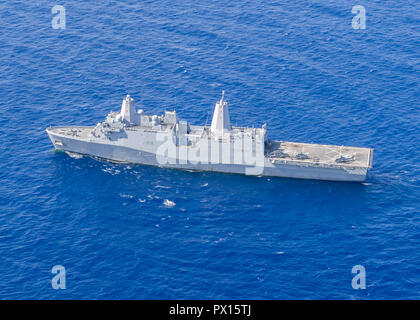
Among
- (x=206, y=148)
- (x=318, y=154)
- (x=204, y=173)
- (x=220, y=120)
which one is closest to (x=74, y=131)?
(x=206, y=148)

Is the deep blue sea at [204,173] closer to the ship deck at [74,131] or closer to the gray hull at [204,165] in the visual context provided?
the gray hull at [204,165]

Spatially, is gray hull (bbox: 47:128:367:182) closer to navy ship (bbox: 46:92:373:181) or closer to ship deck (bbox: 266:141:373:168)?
navy ship (bbox: 46:92:373:181)

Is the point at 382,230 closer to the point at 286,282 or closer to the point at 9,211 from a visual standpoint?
Result: the point at 286,282


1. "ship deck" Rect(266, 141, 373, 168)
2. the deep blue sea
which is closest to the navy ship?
"ship deck" Rect(266, 141, 373, 168)

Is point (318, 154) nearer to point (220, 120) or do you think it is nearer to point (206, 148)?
point (220, 120)

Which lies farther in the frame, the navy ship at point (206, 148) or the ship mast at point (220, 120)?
the ship mast at point (220, 120)

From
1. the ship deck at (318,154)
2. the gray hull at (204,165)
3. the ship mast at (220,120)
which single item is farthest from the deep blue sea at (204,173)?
the ship mast at (220,120)

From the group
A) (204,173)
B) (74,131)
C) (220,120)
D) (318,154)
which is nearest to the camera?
(318,154)
